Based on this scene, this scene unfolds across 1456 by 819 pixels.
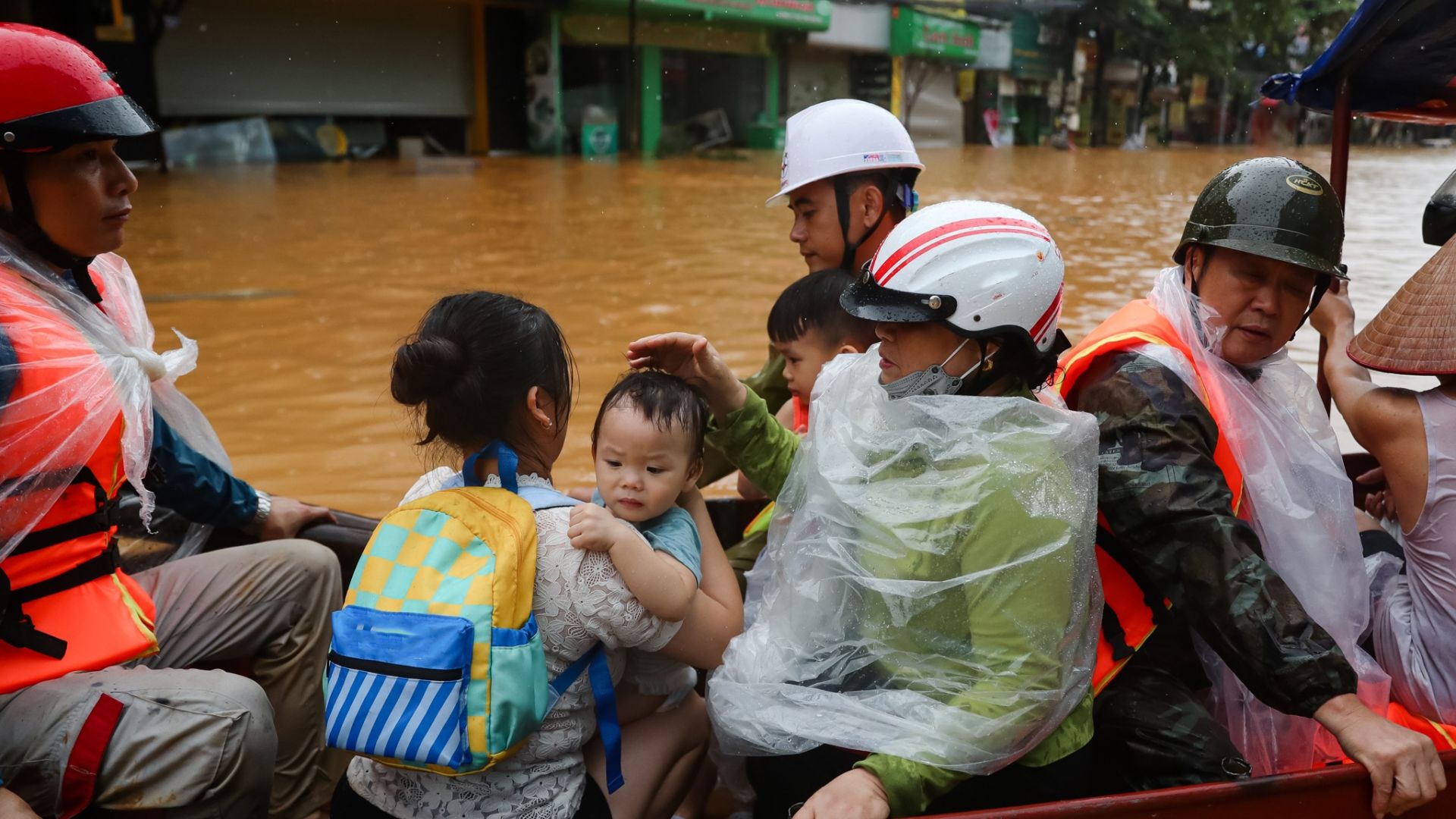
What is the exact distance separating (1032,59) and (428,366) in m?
39.2

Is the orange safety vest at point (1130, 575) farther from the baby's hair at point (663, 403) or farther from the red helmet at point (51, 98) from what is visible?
the red helmet at point (51, 98)

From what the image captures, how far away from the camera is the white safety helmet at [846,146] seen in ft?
11.8

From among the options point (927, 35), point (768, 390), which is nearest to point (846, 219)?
point (768, 390)

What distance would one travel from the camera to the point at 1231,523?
2.04 meters

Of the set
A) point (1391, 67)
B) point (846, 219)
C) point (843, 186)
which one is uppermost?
point (1391, 67)

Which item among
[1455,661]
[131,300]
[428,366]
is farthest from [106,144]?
[1455,661]

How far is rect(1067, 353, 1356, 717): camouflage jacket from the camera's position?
200 centimetres

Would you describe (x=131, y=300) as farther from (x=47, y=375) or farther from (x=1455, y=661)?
(x=1455, y=661)

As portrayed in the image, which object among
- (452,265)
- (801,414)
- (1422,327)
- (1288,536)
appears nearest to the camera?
(1288,536)

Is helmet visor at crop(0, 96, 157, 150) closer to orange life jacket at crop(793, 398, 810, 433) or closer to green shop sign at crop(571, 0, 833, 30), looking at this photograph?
orange life jacket at crop(793, 398, 810, 433)

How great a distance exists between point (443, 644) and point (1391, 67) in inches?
118

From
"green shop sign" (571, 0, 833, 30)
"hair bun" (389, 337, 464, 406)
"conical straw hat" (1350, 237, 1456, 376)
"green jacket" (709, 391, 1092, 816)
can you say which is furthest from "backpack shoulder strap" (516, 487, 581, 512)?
"green shop sign" (571, 0, 833, 30)

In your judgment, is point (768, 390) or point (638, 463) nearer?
point (638, 463)

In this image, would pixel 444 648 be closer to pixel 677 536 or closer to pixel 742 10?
pixel 677 536
